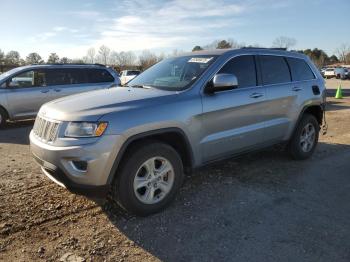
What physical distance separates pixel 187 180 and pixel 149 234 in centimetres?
167

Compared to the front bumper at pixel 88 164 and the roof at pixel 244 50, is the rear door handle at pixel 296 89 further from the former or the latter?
the front bumper at pixel 88 164

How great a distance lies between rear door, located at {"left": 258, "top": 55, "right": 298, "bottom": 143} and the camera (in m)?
5.60

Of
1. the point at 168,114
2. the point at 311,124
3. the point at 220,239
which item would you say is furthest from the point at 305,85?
the point at 220,239

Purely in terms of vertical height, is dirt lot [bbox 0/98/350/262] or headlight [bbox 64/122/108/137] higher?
headlight [bbox 64/122/108/137]

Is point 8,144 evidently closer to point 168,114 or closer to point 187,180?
point 187,180

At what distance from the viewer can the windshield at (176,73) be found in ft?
15.5

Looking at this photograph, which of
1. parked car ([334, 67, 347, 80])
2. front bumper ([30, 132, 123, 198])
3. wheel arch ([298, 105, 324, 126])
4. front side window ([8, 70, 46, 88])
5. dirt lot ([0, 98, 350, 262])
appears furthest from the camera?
parked car ([334, 67, 347, 80])

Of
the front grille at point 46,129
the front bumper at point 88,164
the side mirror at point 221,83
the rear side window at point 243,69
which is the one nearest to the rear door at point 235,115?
the rear side window at point 243,69

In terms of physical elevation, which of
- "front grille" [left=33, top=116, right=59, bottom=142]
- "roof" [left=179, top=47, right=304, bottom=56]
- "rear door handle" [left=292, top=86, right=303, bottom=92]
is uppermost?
"roof" [left=179, top=47, right=304, bottom=56]

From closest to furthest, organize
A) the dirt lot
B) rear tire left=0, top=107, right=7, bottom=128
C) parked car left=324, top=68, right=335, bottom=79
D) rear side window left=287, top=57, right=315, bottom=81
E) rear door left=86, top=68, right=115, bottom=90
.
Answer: the dirt lot, rear side window left=287, top=57, right=315, bottom=81, rear tire left=0, top=107, right=7, bottom=128, rear door left=86, top=68, right=115, bottom=90, parked car left=324, top=68, right=335, bottom=79

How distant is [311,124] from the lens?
661 centimetres

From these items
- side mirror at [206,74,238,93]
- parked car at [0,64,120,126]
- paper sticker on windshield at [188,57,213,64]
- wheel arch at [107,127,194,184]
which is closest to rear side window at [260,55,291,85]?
paper sticker on windshield at [188,57,213,64]

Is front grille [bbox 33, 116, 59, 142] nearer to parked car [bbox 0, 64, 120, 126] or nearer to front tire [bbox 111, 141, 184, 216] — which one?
front tire [bbox 111, 141, 184, 216]

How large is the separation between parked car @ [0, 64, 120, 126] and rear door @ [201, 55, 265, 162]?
5.63 meters
